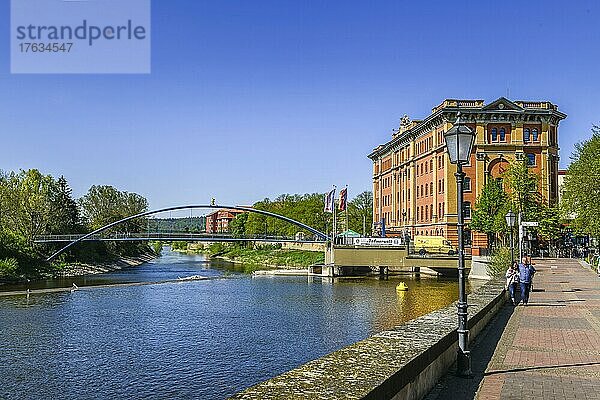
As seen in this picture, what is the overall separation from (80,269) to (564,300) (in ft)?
205

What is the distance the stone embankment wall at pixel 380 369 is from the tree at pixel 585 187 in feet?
124

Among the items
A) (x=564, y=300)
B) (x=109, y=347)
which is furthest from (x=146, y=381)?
(x=564, y=300)

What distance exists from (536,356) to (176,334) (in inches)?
679

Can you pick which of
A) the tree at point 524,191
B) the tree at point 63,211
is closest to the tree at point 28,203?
the tree at point 63,211

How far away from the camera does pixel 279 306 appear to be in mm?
37500

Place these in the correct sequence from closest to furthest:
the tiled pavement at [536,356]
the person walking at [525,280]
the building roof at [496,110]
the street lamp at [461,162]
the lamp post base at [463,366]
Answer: the tiled pavement at [536,356] < the lamp post base at [463,366] < the street lamp at [461,162] < the person walking at [525,280] < the building roof at [496,110]

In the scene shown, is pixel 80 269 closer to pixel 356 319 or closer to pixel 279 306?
pixel 279 306

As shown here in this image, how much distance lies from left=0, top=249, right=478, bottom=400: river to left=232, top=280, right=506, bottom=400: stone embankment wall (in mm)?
7544

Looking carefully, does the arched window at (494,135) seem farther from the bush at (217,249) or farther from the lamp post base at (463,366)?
the bush at (217,249)

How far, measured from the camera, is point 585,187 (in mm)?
46750

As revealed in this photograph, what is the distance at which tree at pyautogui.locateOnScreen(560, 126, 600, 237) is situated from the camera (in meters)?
45.7

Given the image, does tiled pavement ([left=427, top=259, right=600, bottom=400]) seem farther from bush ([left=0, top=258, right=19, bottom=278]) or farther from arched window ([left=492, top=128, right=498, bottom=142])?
arched window ([left=492, top=128, right=498, bottom=142])

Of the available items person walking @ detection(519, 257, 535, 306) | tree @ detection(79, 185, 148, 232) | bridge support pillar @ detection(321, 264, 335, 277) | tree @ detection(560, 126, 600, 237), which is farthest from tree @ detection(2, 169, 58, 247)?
person walking @ detection(519, 257, 535, 306)

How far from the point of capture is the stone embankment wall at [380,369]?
6523mm
